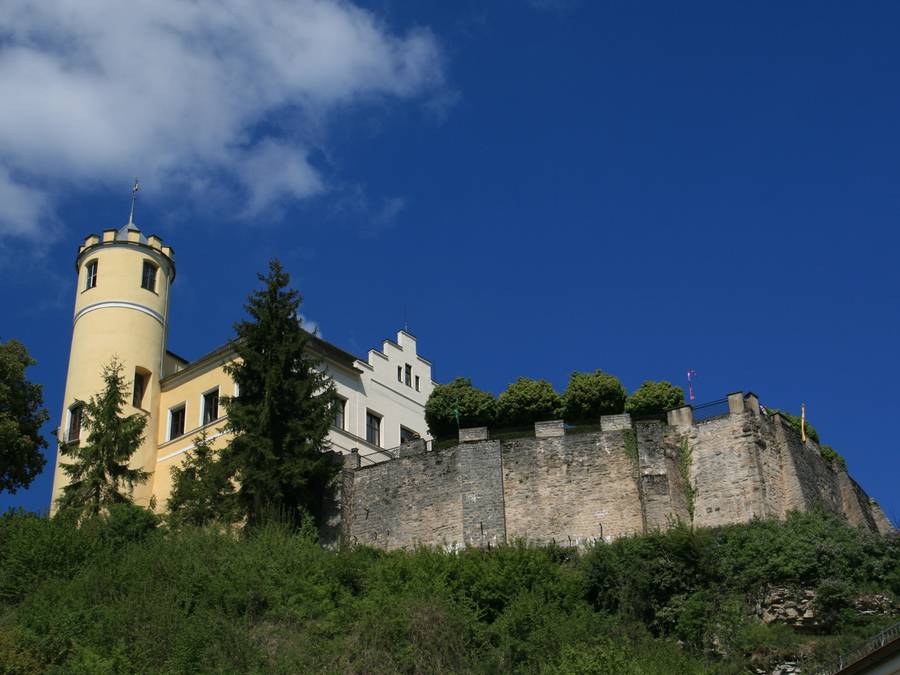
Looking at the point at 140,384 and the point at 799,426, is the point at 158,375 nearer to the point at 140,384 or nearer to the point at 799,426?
the point at 140,384

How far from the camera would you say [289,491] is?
127 ft

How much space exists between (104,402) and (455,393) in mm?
11801

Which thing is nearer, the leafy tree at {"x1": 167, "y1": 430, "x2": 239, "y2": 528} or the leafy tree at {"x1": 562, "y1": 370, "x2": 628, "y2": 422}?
the leafy tree at {"x1": 167, "y1": 430, "x2": 239, "y2": 528}

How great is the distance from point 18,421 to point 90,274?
659cm

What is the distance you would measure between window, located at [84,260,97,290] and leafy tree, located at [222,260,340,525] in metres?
9.29

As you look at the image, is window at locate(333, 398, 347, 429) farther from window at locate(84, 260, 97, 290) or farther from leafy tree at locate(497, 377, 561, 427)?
window at locate(84, 260, 97, 290)

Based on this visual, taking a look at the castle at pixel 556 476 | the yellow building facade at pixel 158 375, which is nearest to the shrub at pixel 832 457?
Answer: the castle at pixel 556 476

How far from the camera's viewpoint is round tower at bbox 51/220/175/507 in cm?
4528

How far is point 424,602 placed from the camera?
31.2 meters

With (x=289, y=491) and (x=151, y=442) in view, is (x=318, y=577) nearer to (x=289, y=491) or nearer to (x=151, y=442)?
(x=289, y=491)

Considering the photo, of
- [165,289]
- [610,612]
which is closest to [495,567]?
[610,612]

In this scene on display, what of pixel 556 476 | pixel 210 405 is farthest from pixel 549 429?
pixel 210 405

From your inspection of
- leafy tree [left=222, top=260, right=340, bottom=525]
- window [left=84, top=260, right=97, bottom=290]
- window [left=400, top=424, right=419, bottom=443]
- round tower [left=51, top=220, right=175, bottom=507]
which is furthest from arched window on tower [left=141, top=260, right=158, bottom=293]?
window [left=400, top=424, right=419, bottom=443]

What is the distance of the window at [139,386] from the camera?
151 ft
